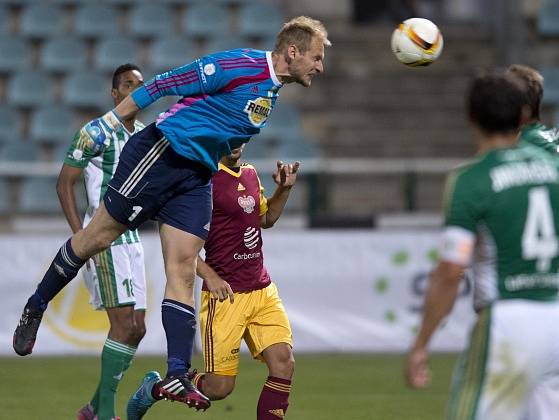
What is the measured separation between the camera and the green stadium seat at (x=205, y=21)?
716 inches

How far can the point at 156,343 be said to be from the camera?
12617mm

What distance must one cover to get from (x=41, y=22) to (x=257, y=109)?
12114 mm

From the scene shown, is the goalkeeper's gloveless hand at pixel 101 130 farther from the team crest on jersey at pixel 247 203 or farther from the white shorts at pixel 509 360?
the white shorts at pixel 509 360

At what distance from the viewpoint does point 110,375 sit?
24.6 ft

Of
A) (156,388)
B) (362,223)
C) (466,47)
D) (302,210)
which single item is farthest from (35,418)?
(466,47)

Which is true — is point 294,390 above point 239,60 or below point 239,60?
below

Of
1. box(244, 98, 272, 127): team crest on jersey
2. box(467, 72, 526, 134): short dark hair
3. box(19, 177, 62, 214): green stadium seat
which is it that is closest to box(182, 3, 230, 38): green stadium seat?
box(19, 177, 62, 214): green stadium seat

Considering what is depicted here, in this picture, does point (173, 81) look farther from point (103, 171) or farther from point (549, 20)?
point (549, 20)

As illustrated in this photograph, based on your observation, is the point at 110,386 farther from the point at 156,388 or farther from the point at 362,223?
the point at 362,223

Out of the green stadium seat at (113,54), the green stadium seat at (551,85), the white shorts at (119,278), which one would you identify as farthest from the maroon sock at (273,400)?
the green stadium seat at (551,85)

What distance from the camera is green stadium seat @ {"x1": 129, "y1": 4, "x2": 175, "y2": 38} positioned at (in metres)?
18.1

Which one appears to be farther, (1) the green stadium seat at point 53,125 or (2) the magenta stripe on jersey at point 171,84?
(1) the green stadium seat at point 53,125

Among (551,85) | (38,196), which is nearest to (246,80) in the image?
(38,196)

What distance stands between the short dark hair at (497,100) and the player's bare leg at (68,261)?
9.28 ft
